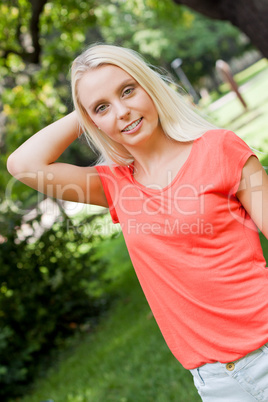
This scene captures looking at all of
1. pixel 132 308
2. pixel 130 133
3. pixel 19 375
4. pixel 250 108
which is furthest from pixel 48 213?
pixel 250 108

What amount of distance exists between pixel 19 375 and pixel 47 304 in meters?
1.07

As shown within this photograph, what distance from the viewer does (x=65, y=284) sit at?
21.2ft

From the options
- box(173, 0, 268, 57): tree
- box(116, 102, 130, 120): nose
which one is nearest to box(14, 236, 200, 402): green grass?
box(116, 102, 130, 120): nose

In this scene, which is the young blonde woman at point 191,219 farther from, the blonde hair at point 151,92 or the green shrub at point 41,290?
the green shrub at point 41,290

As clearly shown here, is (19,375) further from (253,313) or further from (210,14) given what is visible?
(210,14)

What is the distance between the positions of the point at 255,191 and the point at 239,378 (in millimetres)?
652

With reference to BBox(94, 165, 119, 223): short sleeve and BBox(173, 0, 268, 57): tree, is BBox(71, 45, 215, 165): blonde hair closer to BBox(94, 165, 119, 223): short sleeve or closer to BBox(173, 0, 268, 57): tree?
BBox(94, 165, 119, 223): short sleeve

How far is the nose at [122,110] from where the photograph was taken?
1903 mm

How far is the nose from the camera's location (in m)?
1.90

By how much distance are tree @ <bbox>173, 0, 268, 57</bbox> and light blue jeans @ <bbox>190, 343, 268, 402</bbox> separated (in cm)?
522

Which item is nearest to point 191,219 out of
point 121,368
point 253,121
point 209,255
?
point 209,255

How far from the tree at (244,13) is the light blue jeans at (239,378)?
17.1 feet

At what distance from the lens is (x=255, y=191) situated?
182 centimetres

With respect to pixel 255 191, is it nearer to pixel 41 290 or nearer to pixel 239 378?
pixel 239 378
